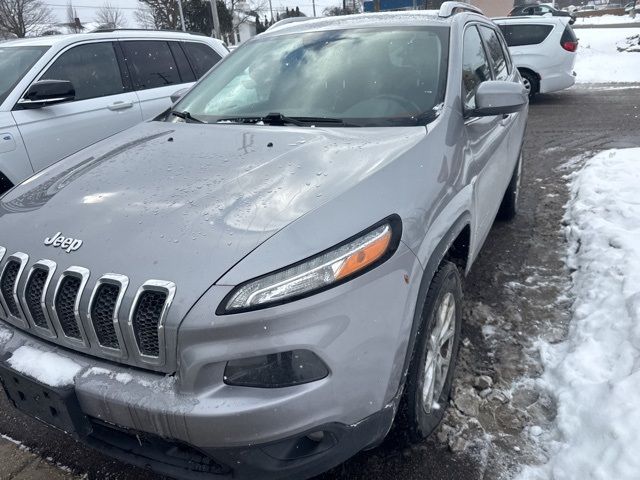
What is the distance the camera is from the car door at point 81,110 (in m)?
4.31

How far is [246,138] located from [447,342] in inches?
52.4

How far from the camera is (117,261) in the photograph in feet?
5.44

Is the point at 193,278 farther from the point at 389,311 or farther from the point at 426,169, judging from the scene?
the point at 426,169

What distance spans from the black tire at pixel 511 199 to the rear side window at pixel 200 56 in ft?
11.3

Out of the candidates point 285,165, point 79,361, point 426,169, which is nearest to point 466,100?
point 426,169

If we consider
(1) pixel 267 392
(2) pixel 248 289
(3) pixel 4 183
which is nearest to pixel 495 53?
(2) pixel 248 289

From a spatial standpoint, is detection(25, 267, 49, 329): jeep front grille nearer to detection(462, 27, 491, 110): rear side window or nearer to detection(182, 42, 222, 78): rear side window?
detection(462, 27, 491, 110): rear side window

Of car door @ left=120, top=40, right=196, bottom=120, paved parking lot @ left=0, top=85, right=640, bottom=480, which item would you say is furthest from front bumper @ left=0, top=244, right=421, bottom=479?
car door @ left=120, top=40, right=196, bottom=120

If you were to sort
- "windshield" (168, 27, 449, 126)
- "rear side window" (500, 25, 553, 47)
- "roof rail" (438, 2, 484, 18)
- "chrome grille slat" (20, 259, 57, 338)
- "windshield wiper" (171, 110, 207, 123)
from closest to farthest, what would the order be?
"chrome grille slat" (20, 259, 57, 338) < "windshield" (168, 27, 449, 126) < "windshield wiper" (171, 110, 207, 123) < "roof rail" (438, 2, 484, 18) < "rear side window" (500, 25, 553, 47)

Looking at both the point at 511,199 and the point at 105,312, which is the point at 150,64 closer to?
the point at 511,199

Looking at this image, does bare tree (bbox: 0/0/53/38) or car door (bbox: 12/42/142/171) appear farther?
bare tree (bbox: 0/0/53/38)

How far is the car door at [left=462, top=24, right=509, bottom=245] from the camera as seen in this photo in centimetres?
258

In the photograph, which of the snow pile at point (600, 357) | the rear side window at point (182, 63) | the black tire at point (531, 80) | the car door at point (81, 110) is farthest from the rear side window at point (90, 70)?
the black tire at point (531, 80)

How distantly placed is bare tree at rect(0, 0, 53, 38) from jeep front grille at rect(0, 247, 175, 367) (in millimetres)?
38013
